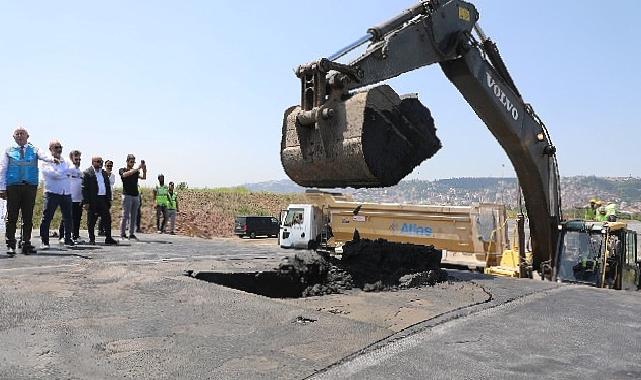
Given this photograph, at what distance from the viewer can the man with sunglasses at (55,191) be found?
27.8 ft

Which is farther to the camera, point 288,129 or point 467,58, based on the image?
point 467,58

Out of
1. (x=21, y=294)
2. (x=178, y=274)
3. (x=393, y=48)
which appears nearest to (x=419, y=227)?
(x=393, y=48)

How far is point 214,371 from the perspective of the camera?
2635 millimetres

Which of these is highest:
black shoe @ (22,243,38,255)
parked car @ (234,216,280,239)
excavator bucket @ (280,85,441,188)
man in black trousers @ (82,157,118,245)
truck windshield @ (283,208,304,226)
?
excavator bucket @ (280,85,441,188)

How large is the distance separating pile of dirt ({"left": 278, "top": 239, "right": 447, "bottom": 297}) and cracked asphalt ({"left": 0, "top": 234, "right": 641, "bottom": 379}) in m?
0.79

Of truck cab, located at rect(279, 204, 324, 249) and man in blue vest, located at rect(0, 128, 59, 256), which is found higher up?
man in blue vest, located at rect(0, 128, 59, 256)

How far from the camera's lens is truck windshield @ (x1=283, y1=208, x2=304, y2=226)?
635 inches

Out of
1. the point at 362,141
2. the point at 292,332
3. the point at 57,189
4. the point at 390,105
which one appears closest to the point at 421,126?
the point at 390,105

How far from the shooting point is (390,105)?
6086 mm

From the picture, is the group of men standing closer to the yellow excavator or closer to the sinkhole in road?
the sinkhole in road

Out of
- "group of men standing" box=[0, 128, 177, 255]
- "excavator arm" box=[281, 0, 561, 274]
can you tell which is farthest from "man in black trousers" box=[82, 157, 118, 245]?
"excavator arm" box=[281, 0, 561, 274]

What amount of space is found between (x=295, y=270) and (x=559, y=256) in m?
4.97

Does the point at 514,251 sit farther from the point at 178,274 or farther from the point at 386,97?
the point at 178,274

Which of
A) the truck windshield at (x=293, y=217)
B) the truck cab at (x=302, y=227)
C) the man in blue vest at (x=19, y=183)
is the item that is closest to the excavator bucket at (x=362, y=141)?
the man in blue vest at (x=19, y=183)
